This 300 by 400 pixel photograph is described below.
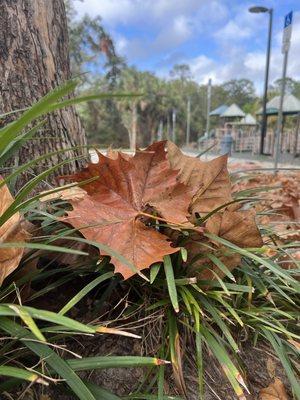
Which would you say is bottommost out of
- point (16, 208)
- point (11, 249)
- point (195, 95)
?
point (195, 95)

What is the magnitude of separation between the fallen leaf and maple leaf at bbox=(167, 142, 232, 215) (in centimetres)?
54

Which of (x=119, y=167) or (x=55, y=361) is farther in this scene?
(x=119, y=167)

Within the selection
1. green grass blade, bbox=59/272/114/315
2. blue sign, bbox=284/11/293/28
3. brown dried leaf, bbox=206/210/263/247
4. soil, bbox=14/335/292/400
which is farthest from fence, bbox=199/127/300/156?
green grass blade, bbox=59/272/114/315

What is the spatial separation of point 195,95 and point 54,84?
63105 millimetres

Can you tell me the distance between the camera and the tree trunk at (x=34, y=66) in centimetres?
164

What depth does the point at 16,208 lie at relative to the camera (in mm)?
994

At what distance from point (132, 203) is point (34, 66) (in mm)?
784

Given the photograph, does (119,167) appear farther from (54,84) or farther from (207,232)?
(54,84)

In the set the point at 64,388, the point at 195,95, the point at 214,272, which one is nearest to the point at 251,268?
the point at 214,272

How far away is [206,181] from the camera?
144cm

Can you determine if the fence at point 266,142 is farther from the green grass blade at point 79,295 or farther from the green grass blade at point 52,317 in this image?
the green grass blade at point 52,317

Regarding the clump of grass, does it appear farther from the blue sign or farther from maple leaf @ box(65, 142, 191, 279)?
the blue sign

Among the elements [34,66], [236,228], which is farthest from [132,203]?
[34,66]

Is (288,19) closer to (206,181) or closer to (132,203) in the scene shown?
(206,181)
